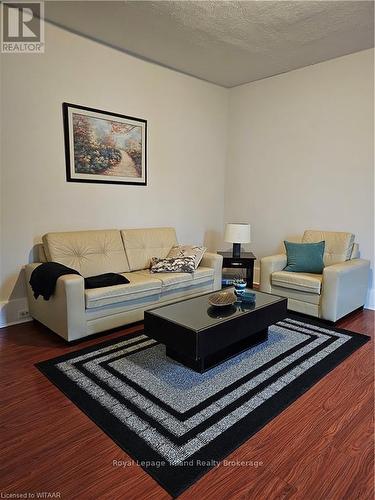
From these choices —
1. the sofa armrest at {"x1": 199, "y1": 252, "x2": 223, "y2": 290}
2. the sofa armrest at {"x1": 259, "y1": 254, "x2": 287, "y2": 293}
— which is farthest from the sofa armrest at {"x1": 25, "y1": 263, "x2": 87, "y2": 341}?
the sofa armrest at {"x1": 259, "y1": 254, "x2": 287, "y2": 293}

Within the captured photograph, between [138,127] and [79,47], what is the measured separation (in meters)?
0.99

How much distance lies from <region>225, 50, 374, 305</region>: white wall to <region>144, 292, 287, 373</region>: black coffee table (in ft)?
6.08

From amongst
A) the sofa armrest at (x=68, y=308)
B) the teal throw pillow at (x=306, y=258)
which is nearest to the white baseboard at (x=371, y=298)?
the teal throw pillow at (x=306, y=258)

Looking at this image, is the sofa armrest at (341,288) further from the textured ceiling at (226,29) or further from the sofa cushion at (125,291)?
the textured ceiling at (226,29)

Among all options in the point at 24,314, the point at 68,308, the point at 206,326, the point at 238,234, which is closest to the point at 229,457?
the point at 206,326

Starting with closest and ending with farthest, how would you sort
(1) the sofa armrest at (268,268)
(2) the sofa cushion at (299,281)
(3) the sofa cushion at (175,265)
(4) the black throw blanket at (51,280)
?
(4) the black throw blanket at (51,280)
(2) the sofa cushion at (299,281)
(3) the sofa cushion at (175,265)
(1) the sofa armrest at (268,268)

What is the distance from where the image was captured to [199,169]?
4.77 metres

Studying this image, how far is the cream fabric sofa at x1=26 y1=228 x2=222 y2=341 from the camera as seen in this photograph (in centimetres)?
269

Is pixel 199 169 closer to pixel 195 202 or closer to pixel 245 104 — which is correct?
pixel 195 202

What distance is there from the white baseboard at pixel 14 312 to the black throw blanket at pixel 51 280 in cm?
43

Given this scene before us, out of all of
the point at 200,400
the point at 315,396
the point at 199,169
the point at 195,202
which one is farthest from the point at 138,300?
the point at 199,169

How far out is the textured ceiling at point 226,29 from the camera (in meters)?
2.78

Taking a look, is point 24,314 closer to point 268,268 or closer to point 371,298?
point 268,268
